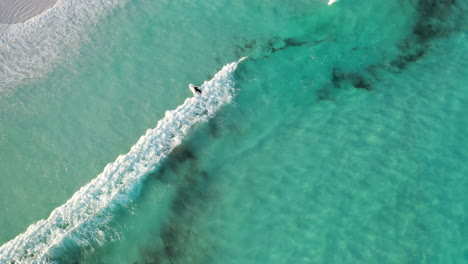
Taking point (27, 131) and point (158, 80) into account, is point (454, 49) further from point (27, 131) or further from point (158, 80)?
point (27, 131)

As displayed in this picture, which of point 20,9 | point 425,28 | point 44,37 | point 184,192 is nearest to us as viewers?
point 184,192

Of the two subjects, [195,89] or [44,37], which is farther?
[44,37]

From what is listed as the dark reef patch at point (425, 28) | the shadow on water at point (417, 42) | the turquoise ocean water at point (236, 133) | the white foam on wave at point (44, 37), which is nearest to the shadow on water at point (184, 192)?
the turquoise ocean water at point (236, 133)

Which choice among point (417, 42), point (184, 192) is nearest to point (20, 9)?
point (184, 192)

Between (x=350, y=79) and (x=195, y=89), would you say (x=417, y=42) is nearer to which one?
(x=350, y=79)

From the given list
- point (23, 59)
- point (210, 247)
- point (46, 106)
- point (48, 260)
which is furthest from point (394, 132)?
point (23, 59)
